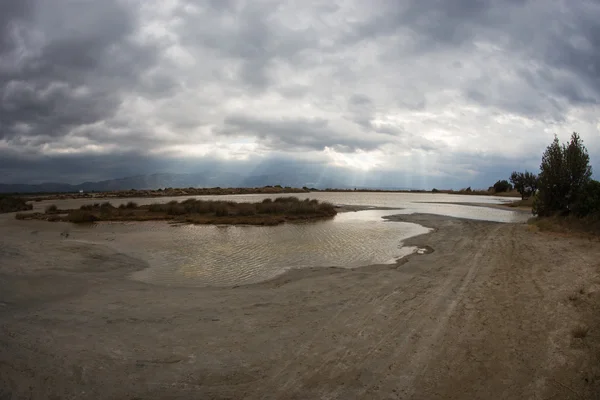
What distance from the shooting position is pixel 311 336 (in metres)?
6.21

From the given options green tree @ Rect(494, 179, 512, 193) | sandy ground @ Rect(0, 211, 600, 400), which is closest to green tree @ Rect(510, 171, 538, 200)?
green tree @ Rect(494, 179, 512, 193)

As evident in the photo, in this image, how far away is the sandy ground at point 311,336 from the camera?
4.61 metres

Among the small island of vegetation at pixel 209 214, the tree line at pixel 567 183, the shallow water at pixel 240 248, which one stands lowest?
the shallow water at pixel 240 248

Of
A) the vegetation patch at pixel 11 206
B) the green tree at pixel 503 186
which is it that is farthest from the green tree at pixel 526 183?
the vegetation patch at pixel 11 206

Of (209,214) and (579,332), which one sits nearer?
(579,332)

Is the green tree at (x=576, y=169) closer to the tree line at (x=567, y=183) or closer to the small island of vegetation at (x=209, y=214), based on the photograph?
the tree line at (x=567, y=183)

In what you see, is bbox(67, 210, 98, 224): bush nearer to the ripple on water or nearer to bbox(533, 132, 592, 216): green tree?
the ripple on water

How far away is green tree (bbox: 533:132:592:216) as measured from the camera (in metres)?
22.5

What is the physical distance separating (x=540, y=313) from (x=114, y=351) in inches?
315

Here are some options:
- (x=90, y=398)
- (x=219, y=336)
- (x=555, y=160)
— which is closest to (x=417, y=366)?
(x=219, y=336)

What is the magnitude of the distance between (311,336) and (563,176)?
80.5 ft

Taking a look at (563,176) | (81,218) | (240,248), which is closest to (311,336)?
(240,248)

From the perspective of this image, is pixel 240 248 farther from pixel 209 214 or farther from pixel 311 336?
pixel 209 214

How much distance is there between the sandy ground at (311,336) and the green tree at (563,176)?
48.8 ft
